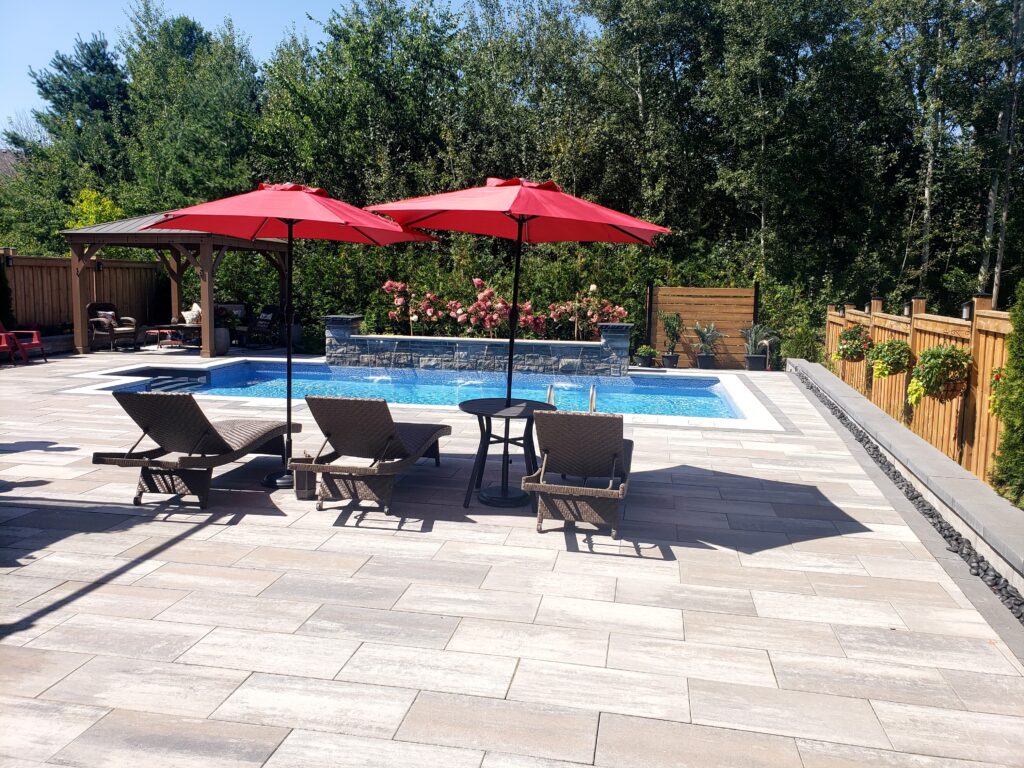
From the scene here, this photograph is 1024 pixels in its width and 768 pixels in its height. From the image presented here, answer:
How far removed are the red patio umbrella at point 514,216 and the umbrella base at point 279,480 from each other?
4.97 ft

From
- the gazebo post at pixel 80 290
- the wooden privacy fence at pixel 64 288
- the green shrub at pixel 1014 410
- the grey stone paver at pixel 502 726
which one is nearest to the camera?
the grey stone paver at pixel 502 726

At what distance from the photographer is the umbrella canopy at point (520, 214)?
4.92 m

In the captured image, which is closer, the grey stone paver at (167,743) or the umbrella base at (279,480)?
the grey stone paver at (167,743)

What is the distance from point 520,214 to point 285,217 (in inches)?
60.9

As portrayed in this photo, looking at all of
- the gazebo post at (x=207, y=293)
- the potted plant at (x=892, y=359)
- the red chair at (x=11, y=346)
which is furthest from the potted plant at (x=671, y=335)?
the red chair at (x=11, y=346)

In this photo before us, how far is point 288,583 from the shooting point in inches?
159

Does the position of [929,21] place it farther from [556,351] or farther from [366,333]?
[366,333]

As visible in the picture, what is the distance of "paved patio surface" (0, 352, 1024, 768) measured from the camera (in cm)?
266

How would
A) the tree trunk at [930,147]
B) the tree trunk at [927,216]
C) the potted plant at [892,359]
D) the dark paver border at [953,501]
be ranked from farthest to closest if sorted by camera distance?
the tree trunk at [927,216] → the tree trunk at [930,147] → the potted plant at [892,359] → the dark paver border at [953,501]

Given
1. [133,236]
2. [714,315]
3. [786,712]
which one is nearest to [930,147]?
[714,315]

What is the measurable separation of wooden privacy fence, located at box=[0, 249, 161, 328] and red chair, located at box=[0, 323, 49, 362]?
1.00 metres

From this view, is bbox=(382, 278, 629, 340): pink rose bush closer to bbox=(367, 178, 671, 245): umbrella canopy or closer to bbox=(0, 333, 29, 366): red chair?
bbox=(0, 333, 29, 366): red chair

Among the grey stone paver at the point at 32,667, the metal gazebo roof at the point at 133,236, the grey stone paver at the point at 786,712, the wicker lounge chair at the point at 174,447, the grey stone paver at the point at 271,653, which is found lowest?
the grey stone paver at the point at 786,712

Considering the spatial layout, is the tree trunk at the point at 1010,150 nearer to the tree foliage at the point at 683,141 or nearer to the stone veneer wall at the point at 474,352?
the tree foliage at the point at 683,141
